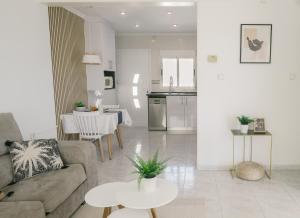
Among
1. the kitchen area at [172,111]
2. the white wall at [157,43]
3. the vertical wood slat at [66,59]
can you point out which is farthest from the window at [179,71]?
the vertical wood slat at [66,59]

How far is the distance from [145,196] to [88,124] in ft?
7.50

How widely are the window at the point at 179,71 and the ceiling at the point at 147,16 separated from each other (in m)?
0.79

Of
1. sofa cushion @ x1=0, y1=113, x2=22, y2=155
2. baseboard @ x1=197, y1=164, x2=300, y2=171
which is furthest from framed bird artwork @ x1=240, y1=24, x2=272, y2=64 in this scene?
sofa cushion @ x1=0, y1=113, x2=22, y2=155

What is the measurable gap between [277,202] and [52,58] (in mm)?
3498

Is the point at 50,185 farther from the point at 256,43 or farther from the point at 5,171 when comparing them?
the point at 256,43

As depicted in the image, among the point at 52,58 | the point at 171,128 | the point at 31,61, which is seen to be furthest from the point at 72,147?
the point at 171,128

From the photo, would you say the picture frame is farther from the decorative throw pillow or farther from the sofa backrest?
the sofa backrest

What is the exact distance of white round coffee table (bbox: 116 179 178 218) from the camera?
177 cm

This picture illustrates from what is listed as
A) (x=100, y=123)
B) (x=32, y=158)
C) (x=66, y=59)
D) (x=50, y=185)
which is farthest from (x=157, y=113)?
(x=50, y=185)

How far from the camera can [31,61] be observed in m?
3.26

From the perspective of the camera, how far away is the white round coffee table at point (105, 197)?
192 cm

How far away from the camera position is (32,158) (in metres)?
2.36

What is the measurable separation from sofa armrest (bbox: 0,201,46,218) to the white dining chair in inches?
84.5

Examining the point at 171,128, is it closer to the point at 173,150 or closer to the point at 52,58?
the point at 173,150
